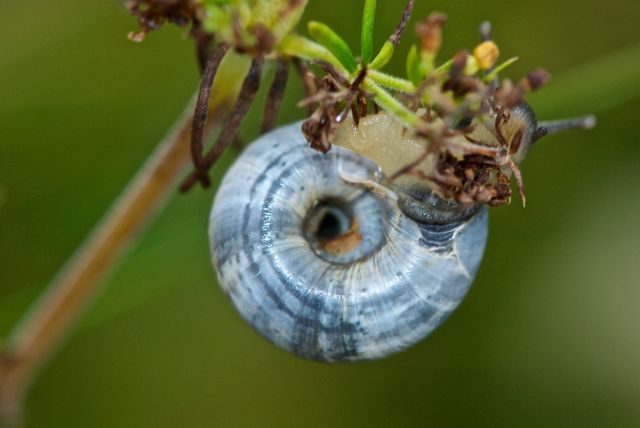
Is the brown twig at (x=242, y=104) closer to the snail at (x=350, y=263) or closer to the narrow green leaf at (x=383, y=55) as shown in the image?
the snail at (x=350, y=263)

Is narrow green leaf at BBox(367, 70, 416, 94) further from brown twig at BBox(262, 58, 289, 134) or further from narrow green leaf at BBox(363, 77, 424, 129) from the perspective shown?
brown twig at BBox(262, 58, 289, 134)

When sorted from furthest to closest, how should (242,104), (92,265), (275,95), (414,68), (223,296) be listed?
1. (223,296)
2. (92,265)
3. (275,95)
4. (242,104)
5. (414,68)

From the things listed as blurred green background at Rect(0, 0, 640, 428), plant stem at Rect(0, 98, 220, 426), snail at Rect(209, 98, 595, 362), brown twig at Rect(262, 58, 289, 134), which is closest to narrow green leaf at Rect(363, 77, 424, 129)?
snail at Rect(209, 98, 595, 362)

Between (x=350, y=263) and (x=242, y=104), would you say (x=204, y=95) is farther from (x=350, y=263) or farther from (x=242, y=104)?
(x=350, y=263)

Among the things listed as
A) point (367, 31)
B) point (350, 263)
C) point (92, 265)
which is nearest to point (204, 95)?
point (367, 31)

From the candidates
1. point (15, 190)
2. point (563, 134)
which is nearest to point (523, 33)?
point (563, 134)

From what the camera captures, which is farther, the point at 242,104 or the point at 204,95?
the point at 242,104

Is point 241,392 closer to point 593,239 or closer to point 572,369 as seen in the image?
point 572,369
